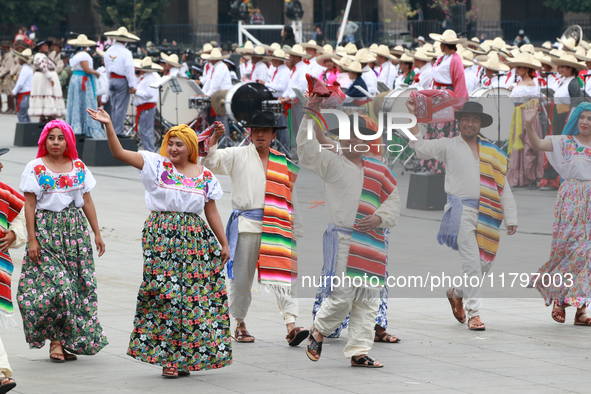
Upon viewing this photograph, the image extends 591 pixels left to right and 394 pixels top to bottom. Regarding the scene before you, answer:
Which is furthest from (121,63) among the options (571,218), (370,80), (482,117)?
(571,218)

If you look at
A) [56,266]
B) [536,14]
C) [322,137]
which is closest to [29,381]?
[56,266]

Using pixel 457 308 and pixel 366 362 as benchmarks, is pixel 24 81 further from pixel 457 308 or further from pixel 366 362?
pixel 366 362

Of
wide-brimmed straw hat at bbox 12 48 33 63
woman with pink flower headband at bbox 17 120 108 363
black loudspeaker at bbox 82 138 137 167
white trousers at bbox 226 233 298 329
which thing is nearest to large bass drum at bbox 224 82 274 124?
black loudspeaker at bbox 82 138 137 167

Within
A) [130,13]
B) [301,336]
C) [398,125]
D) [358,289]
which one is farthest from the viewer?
[130,13]

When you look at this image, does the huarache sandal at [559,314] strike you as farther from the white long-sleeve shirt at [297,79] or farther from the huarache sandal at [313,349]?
the white long-sleeve shirt at [297,79]

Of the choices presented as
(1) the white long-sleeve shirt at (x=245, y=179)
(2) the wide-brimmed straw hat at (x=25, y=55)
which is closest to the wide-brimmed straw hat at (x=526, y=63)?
(1) the white long-sleeve shirt at (x=245, y=179)

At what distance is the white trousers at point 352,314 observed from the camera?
6438 millimetres

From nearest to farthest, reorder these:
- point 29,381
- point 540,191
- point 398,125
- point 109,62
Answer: point 29,381 → point 398,125 → point 540,191 → point 109,62

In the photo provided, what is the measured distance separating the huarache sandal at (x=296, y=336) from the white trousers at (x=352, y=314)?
1.58 feet

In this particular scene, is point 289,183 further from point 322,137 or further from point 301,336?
point 301,336

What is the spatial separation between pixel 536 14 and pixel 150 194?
165ft

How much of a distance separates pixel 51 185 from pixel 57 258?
48 centimetres

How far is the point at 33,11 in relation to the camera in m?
44.3

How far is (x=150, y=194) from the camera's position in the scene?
6.20 metres
